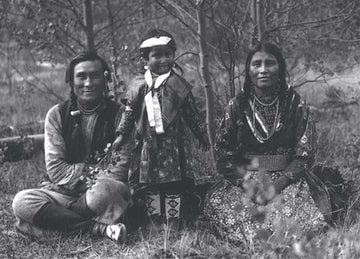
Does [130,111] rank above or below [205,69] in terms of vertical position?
below

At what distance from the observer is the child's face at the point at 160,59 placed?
4.25m

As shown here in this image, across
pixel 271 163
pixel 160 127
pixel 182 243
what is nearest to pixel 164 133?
pixel 160 127

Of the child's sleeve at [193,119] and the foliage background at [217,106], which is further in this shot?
the child's sleeve at [193,119]

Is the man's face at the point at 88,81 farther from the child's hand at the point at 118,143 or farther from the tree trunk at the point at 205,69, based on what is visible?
the tree trunk at the point at 205,69

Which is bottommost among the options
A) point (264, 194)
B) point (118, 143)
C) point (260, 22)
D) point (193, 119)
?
point (264, 194)

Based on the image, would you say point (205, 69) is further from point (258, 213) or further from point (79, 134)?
point (258, 213)

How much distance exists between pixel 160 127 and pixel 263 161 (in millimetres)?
768

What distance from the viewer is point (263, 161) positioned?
171 inches

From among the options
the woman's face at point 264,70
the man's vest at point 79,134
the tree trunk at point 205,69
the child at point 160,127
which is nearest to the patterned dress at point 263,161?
the woman's face at point 264,70

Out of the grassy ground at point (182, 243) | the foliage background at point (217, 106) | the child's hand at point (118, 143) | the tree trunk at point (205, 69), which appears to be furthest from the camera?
the tree trunk at point (205, 69)

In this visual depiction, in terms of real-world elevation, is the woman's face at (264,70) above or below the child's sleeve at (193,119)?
above

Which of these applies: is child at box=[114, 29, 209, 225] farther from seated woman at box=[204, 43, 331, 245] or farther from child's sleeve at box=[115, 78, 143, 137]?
seated woman at box=[204, 43, 331, 245]

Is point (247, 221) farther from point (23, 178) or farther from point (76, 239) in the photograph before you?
point (23, 178)

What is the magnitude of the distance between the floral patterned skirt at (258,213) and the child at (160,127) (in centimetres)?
30
